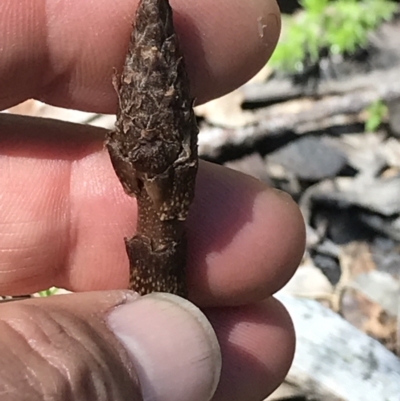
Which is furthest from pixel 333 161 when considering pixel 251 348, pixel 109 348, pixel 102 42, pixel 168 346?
pixel 109 348

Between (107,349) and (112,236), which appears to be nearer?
(107,349)

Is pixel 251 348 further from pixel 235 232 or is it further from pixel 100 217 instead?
pixel 100 217

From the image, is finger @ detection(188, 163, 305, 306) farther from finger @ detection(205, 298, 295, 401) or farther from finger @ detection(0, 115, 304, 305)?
finger @ detection(205, 298, 295, 401)

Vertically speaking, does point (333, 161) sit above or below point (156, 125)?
below

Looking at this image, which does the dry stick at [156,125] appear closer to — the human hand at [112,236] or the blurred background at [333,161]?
the human hand at [112,236]

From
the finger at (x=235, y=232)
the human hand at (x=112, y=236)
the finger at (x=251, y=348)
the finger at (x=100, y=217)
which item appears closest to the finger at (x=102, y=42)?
the human hand at (x=112, y=236)
